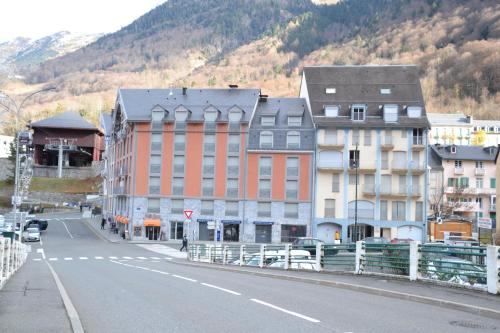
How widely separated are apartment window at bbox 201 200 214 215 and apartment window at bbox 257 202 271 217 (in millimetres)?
5021

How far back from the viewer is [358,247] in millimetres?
21375

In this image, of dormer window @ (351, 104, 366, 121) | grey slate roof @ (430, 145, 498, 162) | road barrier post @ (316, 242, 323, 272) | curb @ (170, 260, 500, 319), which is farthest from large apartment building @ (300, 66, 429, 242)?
curb @ (170, 260, 500, 319)

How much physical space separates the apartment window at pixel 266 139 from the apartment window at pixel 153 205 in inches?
503

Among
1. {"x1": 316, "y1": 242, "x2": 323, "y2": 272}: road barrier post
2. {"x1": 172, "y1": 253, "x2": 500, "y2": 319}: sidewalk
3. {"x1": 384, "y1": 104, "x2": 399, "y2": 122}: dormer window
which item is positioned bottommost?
{"x1": 172, "y1": 253, "x2": 500, "y2": 319}: sidewalk

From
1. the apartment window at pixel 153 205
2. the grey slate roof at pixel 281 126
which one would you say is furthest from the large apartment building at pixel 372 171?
the apartment window at pixel 153 205

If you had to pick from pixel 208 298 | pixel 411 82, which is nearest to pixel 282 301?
pixel 208 298

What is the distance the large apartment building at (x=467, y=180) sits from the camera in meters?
94.4

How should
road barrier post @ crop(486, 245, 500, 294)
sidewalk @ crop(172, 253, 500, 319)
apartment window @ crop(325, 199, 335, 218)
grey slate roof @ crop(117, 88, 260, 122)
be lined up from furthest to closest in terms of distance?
grey slate roof @ crop(117, 88, 260, 122), apartment window @ crop(325, 199, 335, 218), road barrier post @ crop(486, 245, 500, 294), sidewalk @ crop(172, 253, 500, 319)

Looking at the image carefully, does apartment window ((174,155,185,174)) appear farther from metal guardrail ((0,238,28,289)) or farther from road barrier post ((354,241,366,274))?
road barrier post ((354,241,366,274))

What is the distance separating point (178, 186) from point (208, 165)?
12.9ft

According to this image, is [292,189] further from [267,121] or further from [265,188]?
[267,121]

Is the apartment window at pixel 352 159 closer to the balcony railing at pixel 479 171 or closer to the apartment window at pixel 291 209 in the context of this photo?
the apartment window at pixel 291 209

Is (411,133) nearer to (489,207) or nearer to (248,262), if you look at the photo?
(489,207)

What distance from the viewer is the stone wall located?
122 metres
